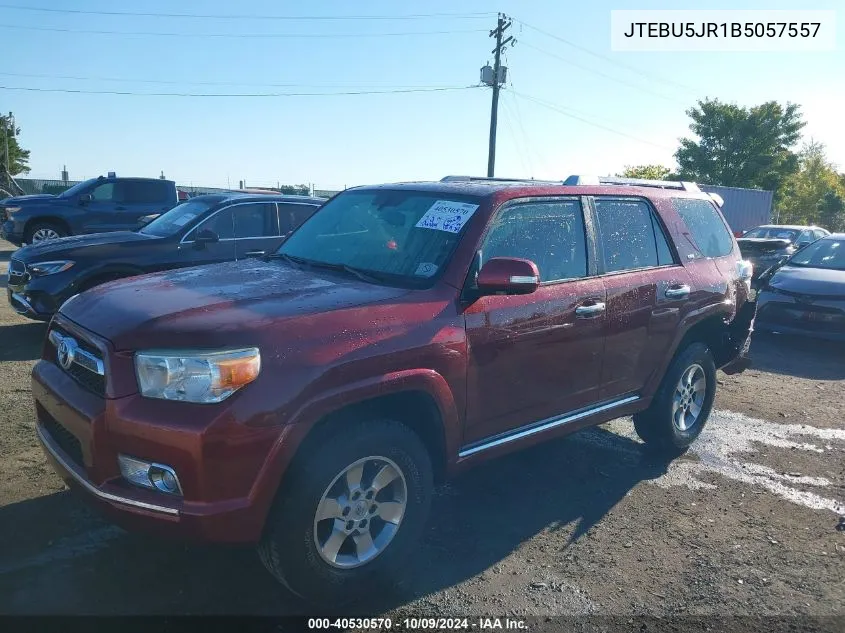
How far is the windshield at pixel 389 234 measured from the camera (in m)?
3.54

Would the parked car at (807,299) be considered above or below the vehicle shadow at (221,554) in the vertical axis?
above

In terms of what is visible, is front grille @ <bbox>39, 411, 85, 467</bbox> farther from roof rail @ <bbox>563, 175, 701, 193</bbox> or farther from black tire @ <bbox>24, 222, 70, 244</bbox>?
black tire @ <bbox>24, 222, 70, 244</bbox>

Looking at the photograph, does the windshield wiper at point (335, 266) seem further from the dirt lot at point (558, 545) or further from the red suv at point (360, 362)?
the dirt lot at point (558, 545)

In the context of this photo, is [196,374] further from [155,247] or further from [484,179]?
[155,247]

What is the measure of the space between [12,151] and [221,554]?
5525cm

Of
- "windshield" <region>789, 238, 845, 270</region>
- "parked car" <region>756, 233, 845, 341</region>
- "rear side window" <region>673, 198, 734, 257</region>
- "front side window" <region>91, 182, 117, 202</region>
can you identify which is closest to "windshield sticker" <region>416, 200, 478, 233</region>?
"rear side window" <region>673, 198, 734, 257</region>

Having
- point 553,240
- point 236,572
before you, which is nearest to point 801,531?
point 553,240

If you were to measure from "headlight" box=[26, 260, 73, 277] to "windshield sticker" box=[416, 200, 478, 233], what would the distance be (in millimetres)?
4850

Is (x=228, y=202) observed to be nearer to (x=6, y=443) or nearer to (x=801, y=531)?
(x=6, y=443)

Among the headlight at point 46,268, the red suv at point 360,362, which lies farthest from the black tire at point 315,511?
the headlight at point 46,268

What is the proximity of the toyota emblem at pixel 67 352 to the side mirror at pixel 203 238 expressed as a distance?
4382 millimetres

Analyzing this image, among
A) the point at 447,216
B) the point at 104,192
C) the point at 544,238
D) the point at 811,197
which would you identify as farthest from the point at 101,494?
the point at 811,197

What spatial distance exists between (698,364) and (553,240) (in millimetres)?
1914

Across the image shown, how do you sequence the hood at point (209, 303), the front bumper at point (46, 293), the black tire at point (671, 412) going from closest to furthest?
the hood at point (209, 303), the black tire at point (671, 412), the front bumper at point (46, 293)
